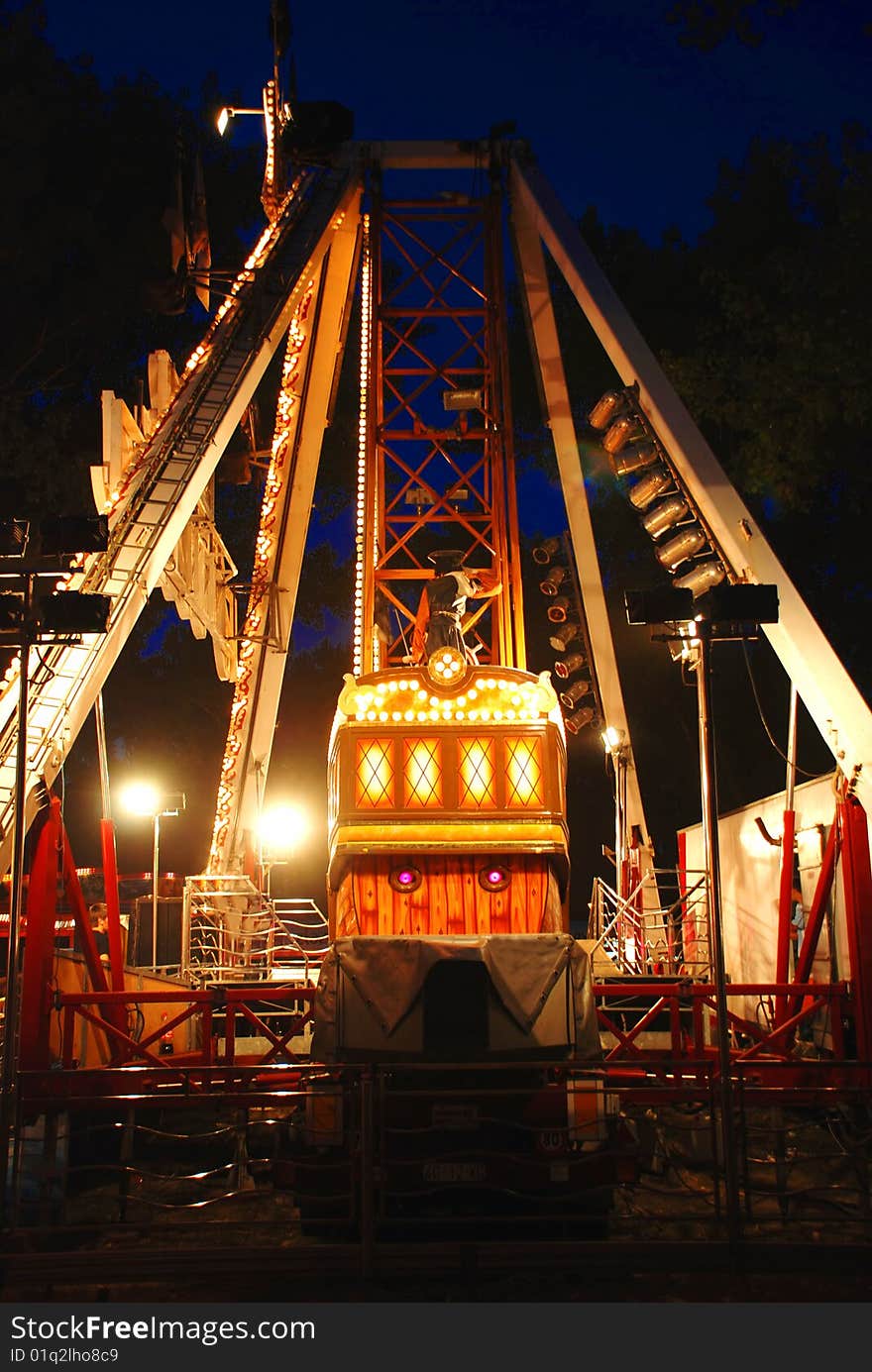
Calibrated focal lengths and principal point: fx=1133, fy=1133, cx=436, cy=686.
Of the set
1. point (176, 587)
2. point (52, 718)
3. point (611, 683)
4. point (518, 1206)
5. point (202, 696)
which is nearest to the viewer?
point (518, 1206)

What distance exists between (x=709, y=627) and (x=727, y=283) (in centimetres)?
1302

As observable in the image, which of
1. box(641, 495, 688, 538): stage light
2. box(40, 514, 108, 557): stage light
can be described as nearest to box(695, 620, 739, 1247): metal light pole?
box(40, 514, 108, 557): stage light

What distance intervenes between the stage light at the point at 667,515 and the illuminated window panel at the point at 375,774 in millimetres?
5185

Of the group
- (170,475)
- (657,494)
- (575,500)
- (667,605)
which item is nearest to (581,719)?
(575,500)

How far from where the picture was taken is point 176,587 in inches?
708

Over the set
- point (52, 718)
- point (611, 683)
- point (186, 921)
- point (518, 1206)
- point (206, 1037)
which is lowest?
point (518, 1206)

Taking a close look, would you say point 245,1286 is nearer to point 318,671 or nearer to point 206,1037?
point 206,1037

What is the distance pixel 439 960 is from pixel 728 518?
26.7 feet

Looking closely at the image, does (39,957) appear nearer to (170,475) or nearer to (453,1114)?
(453,1114)

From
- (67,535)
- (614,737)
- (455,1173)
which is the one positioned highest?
(614,737)

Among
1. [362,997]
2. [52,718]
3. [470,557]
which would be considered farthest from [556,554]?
[362,997]

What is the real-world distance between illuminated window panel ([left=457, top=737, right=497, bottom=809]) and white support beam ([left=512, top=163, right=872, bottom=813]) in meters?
3.76

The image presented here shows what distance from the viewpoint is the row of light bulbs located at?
615 inches

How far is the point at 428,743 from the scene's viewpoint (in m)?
13.9
